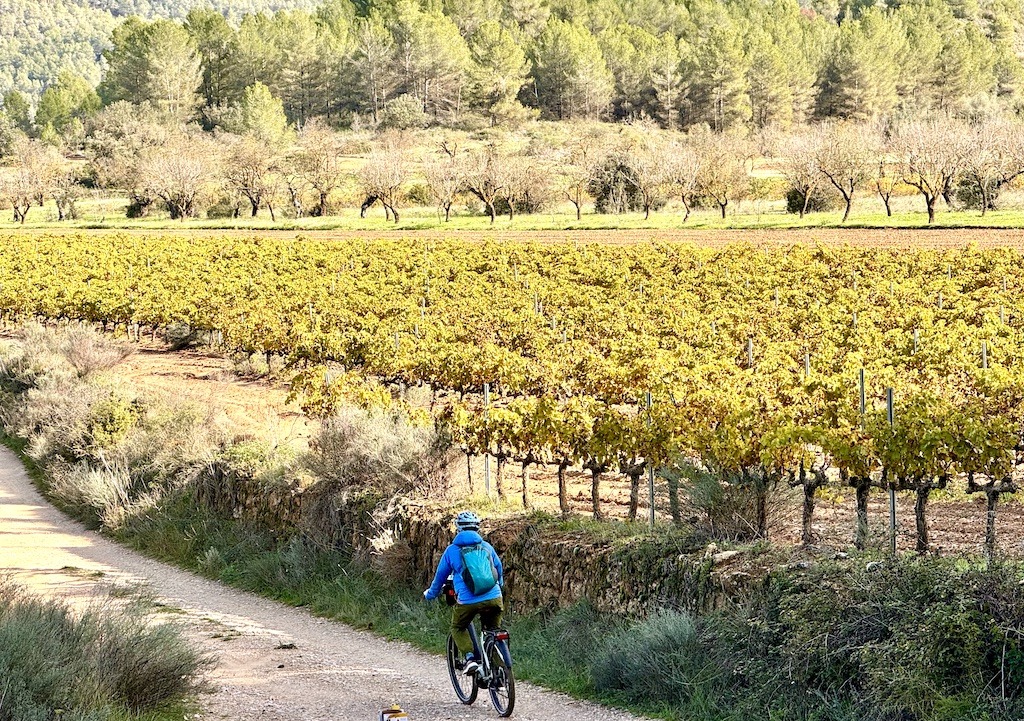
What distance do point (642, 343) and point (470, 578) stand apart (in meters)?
12.4

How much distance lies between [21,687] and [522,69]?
115 m

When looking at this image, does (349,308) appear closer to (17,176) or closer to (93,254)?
(93,254)

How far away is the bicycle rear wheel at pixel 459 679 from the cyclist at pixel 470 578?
27cm

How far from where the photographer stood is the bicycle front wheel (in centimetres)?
900

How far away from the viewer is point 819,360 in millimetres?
17719

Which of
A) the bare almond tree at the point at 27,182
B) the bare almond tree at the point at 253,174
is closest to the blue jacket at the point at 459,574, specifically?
the bare almond tree at the point at 253,174

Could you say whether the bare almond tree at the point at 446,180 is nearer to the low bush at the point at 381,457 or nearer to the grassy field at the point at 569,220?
the grassy field at the point at 569,220

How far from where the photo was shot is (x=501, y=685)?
9094mm

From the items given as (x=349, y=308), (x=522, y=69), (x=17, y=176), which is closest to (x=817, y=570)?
(x=349, y=308)

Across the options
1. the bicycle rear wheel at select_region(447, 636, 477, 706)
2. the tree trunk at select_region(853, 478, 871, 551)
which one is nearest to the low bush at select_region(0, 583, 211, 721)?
the bicycle rear wheel at select_region(447, 636, 477, 706)

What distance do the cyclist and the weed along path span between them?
2.38 ft

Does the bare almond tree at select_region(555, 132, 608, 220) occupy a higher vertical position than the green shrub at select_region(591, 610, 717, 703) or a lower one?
higher

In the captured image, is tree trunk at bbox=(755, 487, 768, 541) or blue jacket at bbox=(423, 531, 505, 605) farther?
tree trunk at bbox=(755, 487, 768, 541)

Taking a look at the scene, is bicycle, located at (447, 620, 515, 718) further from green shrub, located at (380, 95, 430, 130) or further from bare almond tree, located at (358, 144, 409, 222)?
green shrub, located at (380, 95, 430, 130)
